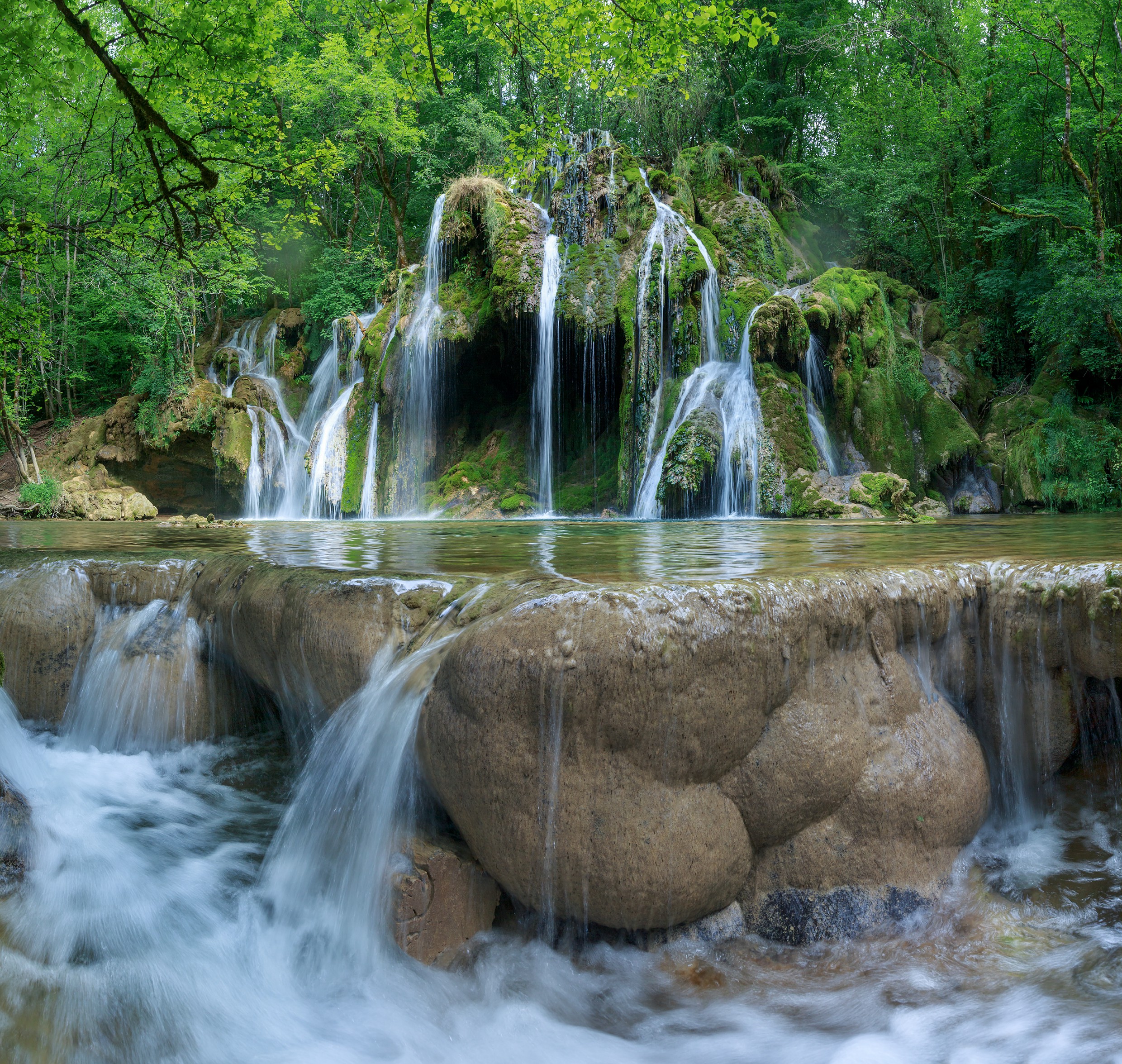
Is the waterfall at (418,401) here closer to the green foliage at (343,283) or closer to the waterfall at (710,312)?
the green foliage at (343,283)

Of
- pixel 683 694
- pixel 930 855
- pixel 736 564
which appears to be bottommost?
pixel 930 855

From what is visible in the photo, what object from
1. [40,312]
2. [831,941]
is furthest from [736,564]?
[40,312]

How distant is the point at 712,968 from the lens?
2.62 m

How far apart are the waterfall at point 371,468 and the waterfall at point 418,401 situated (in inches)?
18.7

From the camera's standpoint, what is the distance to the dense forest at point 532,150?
5.13m

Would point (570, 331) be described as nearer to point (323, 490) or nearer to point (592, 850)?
point (323, 490)

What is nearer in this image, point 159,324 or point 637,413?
point 637,413

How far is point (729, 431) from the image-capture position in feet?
39.4

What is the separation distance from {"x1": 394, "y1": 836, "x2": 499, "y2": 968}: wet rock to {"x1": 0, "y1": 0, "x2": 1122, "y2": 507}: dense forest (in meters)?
3.11

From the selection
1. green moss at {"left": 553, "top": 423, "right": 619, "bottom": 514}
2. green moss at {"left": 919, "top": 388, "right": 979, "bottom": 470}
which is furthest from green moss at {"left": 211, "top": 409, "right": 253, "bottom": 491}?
green moss at {"left": 919, "top": 388, "right": 979, "bottom": 470}

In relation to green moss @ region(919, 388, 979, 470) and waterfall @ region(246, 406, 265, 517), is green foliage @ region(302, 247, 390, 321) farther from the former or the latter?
green moss @ region(919, 388, 979, 470)

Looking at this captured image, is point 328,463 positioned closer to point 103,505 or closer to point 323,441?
point 323,441

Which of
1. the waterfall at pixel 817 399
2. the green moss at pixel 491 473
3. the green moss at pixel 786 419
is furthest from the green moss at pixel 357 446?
the waterfall at pixel 817 399

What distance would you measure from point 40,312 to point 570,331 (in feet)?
32.4
